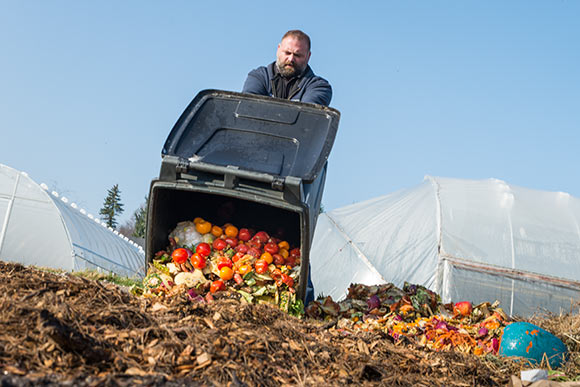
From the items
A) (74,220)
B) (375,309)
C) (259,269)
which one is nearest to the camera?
(259,269)

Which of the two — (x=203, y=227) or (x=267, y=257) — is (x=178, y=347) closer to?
(x=267, y=257)

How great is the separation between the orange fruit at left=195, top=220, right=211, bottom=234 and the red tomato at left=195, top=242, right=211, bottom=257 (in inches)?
10.3

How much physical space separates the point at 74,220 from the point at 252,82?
14021 millimetres

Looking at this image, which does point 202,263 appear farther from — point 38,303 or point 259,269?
point 38,303

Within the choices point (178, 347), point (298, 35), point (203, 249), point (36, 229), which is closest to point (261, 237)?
point (203, 249)

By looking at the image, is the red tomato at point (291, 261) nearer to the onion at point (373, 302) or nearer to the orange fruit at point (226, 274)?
the orange fruit at point (226, 274)

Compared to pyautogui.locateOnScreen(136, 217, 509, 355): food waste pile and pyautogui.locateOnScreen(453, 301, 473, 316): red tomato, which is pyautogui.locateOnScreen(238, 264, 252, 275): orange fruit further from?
pyautogui.locateOnScreen(453, 301, 473, 316): red tomato

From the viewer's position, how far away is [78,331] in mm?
2902

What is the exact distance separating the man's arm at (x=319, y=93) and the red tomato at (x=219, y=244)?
1.86m

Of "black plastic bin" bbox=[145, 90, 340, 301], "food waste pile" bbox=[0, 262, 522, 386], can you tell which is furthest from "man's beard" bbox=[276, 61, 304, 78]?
"food waste pile" bbox=[0, 262, 522, 386]

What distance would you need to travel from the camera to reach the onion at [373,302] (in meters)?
6.97

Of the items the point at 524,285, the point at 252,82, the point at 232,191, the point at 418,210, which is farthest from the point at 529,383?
the point at 418,210

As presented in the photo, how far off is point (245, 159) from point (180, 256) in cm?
122

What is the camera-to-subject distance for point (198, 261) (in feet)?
19.2
